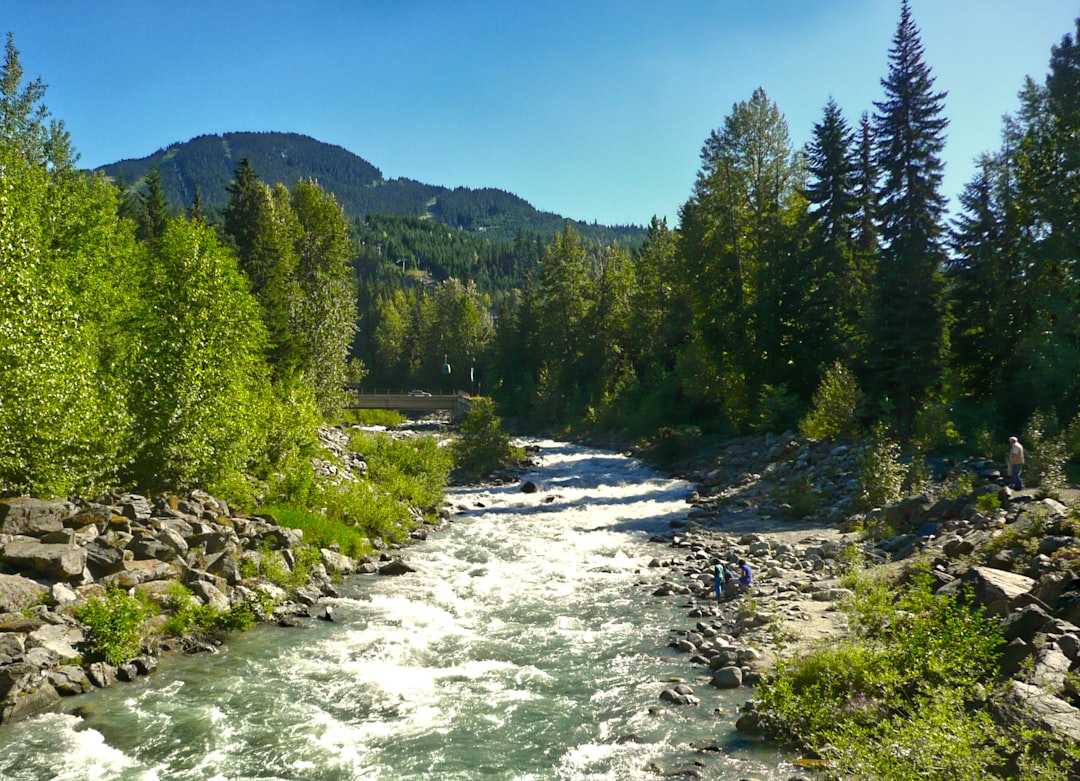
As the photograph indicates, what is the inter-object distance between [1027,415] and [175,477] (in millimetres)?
30935

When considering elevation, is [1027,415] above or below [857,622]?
above

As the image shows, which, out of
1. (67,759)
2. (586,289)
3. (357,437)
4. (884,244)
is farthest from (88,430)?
(586,289)

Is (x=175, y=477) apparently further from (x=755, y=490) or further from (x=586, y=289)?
(x=586, y=289)

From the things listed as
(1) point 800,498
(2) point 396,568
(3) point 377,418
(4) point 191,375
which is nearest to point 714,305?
(1) point 800,498

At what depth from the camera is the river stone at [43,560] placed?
43.6 feet

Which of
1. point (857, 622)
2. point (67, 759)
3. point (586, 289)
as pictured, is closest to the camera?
point (67, 759)

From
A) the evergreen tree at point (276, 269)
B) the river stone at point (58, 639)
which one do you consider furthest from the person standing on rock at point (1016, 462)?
the evergreen tree at point (276, 269)

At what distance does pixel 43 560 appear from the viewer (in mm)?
13359

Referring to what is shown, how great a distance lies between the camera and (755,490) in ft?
98.9

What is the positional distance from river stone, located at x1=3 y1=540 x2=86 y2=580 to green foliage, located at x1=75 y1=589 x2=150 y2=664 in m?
0.88

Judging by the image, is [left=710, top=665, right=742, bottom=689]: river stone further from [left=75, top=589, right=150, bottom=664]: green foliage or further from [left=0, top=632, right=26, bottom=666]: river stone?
[left=0, top=632, right=26, bottom=666]: river stone

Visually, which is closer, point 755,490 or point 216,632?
point 216,632

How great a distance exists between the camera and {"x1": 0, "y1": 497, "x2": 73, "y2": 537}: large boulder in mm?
14094

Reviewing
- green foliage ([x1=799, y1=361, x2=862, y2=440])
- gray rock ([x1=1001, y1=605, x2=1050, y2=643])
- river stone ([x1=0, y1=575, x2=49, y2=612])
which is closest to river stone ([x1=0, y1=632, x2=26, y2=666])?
river stone ([x1=0, y1=575, x2=49, y2=612])
